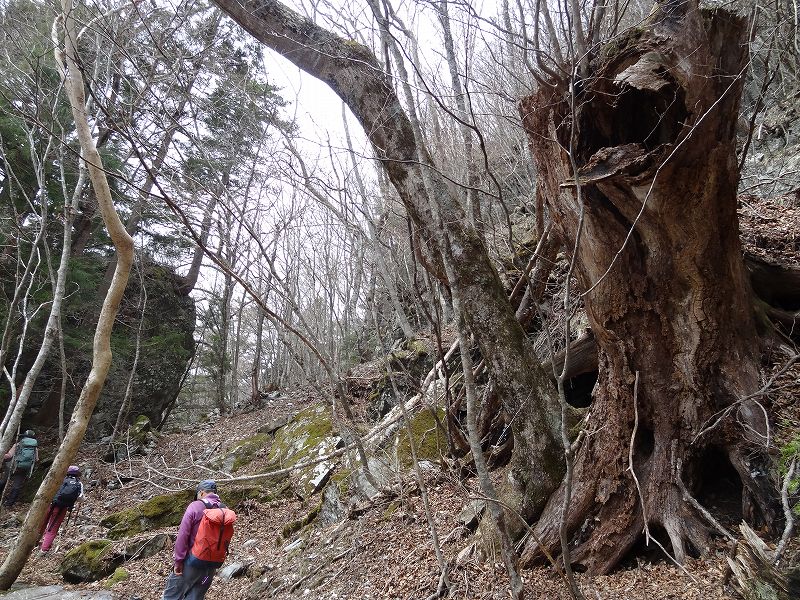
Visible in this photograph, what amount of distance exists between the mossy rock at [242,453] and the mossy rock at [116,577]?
11.9 feet

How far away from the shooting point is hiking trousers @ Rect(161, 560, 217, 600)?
15.2 ft

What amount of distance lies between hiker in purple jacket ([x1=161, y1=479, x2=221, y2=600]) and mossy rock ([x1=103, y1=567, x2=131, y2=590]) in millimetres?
2461

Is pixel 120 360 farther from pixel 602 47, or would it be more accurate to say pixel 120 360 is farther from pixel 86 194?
pixel 602 47

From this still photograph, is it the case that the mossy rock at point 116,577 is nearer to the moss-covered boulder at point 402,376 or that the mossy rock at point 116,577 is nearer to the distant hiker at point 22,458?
the distant hiker at point 22,458

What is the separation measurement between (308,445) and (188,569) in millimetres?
4416

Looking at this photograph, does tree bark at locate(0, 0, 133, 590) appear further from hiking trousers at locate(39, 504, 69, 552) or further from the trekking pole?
the trekking pole

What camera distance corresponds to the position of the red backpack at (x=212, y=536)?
456 centimetres

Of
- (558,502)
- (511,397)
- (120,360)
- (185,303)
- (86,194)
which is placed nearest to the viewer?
(558,502)

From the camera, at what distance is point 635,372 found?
299 centimetres

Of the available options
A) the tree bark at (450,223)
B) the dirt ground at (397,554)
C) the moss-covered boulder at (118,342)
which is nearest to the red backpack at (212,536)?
the dirt ground at (397,554)

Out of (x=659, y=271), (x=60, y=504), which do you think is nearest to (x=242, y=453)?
(x=60, y=504)

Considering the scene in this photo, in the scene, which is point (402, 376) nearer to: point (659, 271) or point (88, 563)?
point (659, 271)

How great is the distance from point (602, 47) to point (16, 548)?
339 inches

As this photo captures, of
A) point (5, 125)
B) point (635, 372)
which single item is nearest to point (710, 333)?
point (635, 372)
